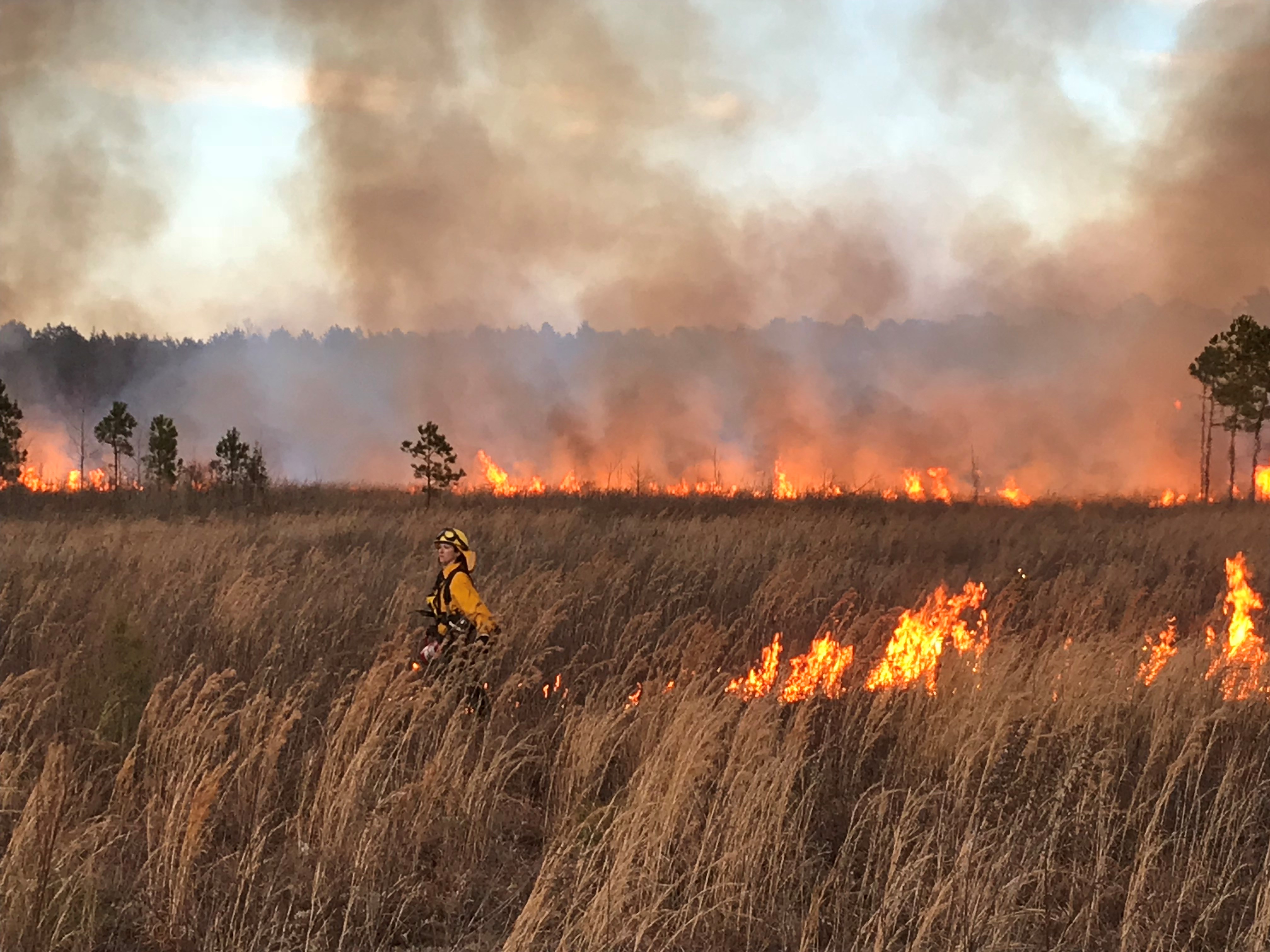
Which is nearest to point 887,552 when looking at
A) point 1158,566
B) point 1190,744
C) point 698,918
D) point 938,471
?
Result: point 1158,566

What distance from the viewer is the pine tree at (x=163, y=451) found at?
36906mm

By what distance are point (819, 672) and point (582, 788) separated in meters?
2.77

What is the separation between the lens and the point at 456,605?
5848mm

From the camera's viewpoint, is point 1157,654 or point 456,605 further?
point 1157,654

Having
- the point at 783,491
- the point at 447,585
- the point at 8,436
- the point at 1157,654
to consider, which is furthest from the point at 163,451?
the point at 1157,654

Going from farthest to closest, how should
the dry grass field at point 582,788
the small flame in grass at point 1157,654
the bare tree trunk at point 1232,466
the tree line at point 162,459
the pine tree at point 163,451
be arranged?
1. the bare tree trunk at point 1232,466
2. the pine tree at point 163,451
3. the tree line at point 162,459
4. the small flame in grass at point 1157,654
5. the dry grass field at point 582,788

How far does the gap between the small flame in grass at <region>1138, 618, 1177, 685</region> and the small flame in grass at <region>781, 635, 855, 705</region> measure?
85.2 inches

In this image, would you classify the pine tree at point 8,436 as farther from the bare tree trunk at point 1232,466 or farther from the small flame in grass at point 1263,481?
the small flame in grass at point 1263,481

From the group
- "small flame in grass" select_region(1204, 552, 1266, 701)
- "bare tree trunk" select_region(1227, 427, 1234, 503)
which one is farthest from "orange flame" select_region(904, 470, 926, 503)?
"small flame in grass" select_region(1204, 552, 1266, 701)

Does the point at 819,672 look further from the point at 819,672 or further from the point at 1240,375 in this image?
the point at 1240,375

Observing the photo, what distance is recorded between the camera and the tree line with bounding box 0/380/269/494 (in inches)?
1000

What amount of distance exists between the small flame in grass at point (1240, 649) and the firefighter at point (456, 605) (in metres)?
5.17

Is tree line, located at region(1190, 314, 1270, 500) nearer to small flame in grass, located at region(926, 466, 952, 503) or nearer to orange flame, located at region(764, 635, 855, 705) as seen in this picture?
small flame in grass, located at region(926, 466, 952, 503)

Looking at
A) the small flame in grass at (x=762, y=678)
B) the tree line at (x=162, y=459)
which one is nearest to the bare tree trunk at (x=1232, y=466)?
the small flame in grass at (x=762, y=678)
